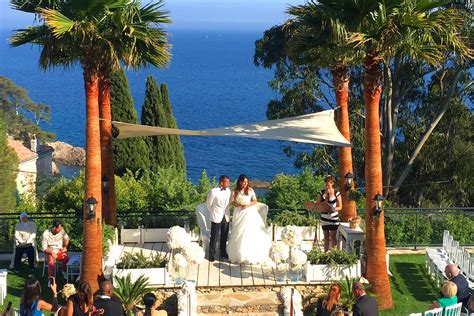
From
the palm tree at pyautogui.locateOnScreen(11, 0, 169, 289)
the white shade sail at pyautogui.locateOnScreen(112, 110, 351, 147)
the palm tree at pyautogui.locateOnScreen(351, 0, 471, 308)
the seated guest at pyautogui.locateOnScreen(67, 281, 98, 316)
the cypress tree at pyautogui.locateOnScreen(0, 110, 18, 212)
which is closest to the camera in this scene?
the seated guest at pyautogui.locateOnScreen(67, 281, 98, 316)

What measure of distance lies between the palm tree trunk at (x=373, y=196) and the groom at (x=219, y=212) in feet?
7.69

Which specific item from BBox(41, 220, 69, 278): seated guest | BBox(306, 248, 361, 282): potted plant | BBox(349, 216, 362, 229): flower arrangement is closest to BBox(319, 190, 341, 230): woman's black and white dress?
BBox(349, 216, 362, 229): flower arrangement

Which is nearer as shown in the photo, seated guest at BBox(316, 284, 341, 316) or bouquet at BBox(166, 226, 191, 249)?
seated guest at BBox(316, 284, 341, 316)

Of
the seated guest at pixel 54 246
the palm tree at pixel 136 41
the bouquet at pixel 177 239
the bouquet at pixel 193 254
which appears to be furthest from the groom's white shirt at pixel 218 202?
the seated guest at pixel 54 246

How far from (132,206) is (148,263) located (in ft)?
21.3

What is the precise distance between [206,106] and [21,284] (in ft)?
345

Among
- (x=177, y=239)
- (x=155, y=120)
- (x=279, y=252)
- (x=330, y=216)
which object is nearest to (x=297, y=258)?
(x=279, y=252)

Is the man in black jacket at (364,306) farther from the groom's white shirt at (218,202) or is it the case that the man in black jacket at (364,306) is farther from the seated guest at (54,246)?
the seated guest at (54,246)

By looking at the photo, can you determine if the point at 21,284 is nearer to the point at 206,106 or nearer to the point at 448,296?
the point at 448,296

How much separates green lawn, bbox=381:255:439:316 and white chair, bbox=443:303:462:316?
235cm

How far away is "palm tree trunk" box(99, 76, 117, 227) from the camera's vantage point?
1375 cm

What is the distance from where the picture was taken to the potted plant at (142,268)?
1199 cm

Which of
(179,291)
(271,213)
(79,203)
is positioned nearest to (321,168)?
(79,203)

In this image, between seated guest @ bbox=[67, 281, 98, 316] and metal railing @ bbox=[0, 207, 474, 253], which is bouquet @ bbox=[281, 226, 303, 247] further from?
seated guest @ bbox=[67, 281, 98, 316]
